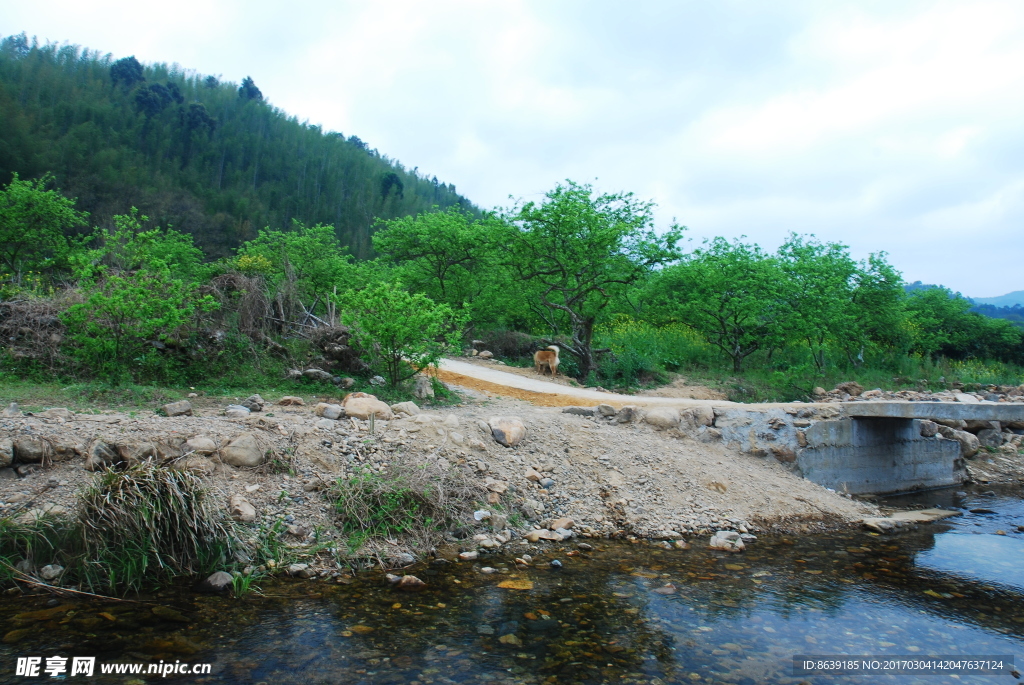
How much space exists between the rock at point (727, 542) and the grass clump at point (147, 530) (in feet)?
15.4

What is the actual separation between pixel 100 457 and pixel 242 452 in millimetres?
1213

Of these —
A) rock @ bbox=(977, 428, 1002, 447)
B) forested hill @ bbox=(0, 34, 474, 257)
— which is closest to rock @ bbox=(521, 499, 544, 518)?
rock @ bbox=(977, 428, 1002, 447)

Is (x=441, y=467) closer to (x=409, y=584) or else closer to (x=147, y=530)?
(x=409, y=584)

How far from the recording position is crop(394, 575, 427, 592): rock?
4930mm

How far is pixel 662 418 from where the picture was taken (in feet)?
30.5

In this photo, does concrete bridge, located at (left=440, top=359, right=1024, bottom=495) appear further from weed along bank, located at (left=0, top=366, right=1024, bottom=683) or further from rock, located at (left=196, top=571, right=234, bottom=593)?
rock, located at (left=196, top=571, right=234, bottom=593)

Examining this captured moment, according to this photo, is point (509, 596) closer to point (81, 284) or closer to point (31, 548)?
point (31, 548)

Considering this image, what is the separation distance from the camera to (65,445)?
19.0 ft

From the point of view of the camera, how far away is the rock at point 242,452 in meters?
6.17

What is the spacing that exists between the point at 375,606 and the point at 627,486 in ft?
12.4

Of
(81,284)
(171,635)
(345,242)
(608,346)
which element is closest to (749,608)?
(171,635)

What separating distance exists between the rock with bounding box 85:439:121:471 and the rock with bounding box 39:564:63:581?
3.52 ft

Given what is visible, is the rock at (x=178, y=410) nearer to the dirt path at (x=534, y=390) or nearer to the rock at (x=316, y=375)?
the rock at (x=316, y=375)

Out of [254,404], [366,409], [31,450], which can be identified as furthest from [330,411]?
[31,450]
